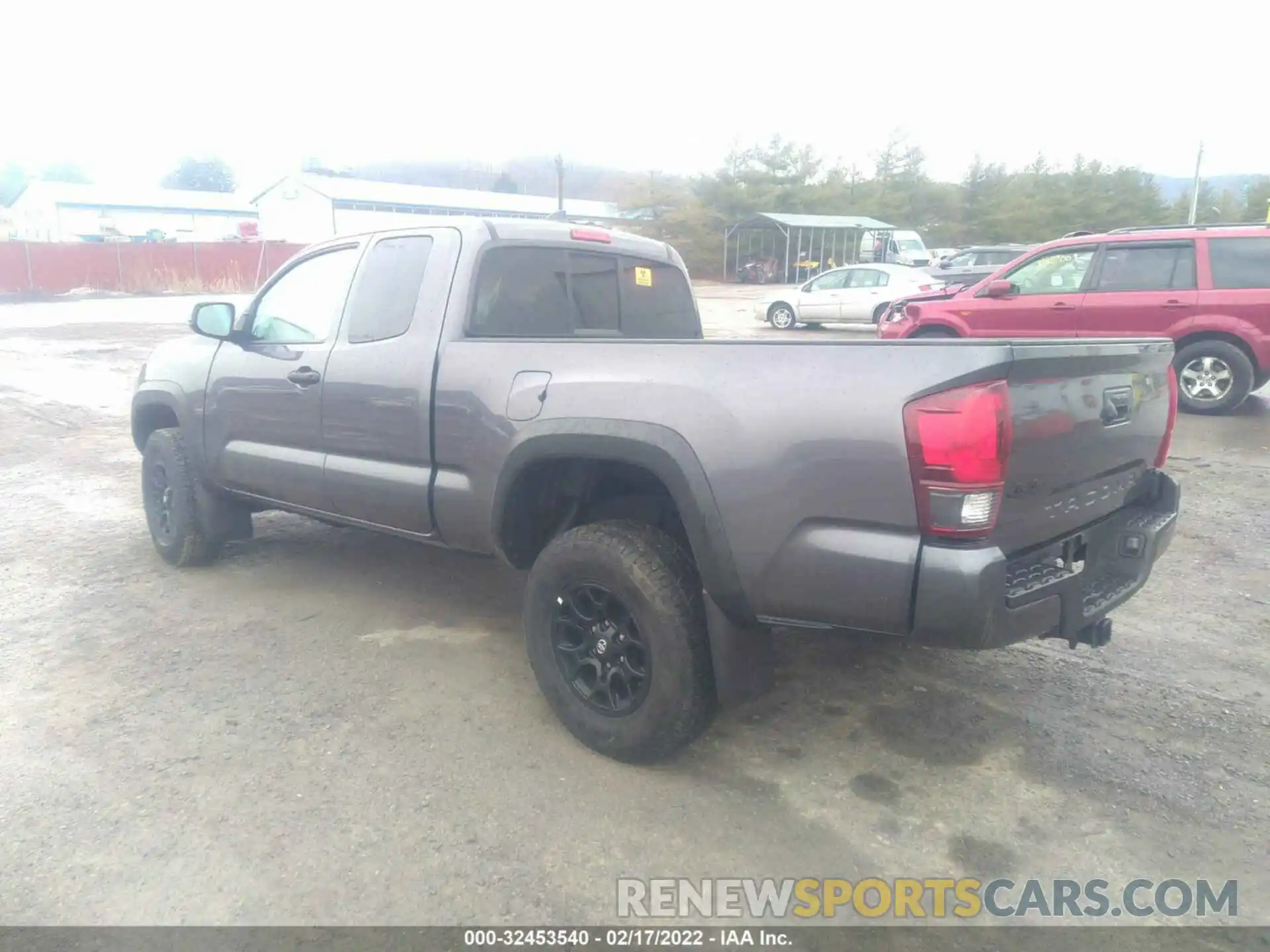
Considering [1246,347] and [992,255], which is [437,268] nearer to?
[1246,347]

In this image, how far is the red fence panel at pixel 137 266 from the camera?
3531 cm

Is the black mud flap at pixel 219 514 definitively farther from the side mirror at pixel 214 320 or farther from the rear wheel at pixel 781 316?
the rear wheel at pixel 781 316

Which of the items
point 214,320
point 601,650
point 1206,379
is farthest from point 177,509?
point 1206,379

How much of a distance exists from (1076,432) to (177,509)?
4.52 m

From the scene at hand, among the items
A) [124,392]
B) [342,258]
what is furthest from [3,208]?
[342,258]

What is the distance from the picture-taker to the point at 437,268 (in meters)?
3.91

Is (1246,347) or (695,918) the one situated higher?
(1246,347)

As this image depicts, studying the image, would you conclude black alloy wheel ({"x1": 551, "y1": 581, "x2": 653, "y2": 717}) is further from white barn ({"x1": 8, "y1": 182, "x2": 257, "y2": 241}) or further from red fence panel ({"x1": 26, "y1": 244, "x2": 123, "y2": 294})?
white barn ({"x1": 8, "y1": 182, "x2": 257, "y2": 241})

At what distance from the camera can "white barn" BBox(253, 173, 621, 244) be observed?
55375 mm

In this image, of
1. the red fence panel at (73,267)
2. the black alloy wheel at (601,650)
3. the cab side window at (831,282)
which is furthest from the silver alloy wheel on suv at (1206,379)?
the red fence panel at (73,267)

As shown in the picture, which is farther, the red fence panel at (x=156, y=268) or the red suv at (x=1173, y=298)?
the red fence panel at (x=156, y=268)

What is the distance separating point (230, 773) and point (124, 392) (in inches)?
412

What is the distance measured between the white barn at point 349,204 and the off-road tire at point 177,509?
152 feet

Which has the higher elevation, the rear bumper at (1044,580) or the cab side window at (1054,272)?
the cab side window at (1054,272)
